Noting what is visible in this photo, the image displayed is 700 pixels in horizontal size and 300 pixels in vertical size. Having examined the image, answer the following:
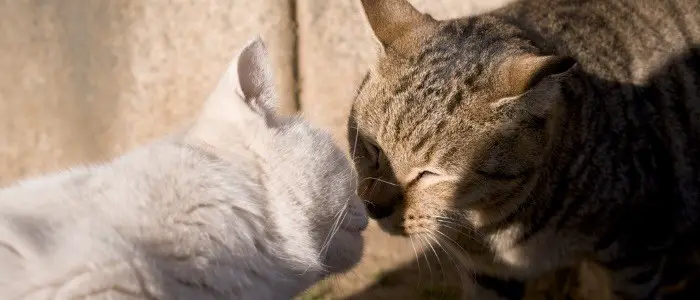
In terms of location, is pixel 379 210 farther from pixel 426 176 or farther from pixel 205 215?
pixel 205 215

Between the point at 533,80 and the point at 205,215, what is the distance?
2.47 feet

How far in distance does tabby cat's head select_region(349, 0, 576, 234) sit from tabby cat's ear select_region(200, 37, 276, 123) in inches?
15.1

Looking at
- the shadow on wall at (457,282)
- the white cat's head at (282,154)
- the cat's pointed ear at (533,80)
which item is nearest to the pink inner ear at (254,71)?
the white cat's head at (282,154)

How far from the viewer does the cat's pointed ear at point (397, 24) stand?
1669 millimetres

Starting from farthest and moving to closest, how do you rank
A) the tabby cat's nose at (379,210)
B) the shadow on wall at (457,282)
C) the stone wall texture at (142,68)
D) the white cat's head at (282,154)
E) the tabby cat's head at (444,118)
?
the stone wall texture at (142,68) → the shadow on wall at (457,282) → the tabby cat's nose at (379,210) → the tabby cat's head at (444,118) → the white cat's head at (282,154)

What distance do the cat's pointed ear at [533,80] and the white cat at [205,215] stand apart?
0.42 m

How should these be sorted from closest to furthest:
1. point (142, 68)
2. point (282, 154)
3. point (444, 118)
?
point (282, 154) → point (444, 118) → point (142, 68)

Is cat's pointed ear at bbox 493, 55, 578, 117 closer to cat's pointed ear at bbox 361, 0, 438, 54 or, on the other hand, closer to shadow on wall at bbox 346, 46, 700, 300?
cat's pointed ear at bbox 361, 0, 438, 54

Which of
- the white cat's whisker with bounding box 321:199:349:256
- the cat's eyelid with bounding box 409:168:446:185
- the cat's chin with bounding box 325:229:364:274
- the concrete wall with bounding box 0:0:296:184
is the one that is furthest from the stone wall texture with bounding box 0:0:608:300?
the white cat's whisker with bounding box 321:199:349:256

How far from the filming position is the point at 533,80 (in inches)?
56.1

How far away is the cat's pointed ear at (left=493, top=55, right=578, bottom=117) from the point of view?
1.39 meters

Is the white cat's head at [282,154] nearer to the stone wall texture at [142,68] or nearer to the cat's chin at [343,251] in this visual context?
the cat's chin at [343,251]

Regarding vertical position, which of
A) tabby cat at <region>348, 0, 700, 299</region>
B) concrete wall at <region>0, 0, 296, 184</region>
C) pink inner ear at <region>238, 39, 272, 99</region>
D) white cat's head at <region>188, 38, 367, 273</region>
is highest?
concrete wall at <region>0, 0, 296, 184</region>

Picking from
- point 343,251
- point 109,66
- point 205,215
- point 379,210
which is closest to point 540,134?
point 379,210
